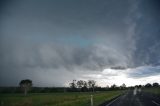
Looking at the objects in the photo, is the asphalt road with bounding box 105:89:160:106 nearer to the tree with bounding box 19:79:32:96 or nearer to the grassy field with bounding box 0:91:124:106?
the grassy field with bounding box 0:91:124:106

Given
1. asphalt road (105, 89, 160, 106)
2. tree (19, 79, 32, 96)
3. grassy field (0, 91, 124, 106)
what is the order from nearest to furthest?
1. asphalt road (105, 89, 160, 106)
2. grassy field (0, 91, 124, 106)
3. tree (19, 79, 32, 96)

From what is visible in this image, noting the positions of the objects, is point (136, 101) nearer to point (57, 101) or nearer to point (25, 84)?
point (57, 101)

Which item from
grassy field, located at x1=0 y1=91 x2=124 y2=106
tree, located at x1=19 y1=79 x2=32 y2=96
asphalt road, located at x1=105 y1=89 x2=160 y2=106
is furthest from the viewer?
tree, located at x1=19 y1=79 x2=32 y2=96

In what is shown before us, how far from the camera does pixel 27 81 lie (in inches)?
6161

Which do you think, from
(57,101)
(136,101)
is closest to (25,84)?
(57,101)

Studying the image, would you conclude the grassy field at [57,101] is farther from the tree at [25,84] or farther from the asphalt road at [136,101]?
the tree at [25,84]

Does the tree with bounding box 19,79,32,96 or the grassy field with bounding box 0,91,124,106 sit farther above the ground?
the tree with bounding box 19,79,32,96

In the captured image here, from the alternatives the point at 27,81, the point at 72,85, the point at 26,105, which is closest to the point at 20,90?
the point at 27,81

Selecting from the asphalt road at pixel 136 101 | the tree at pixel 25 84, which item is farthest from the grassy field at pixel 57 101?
the tree at pixel 25 84

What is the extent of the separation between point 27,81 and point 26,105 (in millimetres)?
129668

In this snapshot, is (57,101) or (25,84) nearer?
(57,101)

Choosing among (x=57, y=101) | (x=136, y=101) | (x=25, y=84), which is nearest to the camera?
(x=136, y=101)

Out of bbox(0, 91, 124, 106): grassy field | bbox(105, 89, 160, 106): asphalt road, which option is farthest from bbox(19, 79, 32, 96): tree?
bbox(105, 89, 160, 106): asphalt road

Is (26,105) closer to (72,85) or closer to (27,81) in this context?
(27,81)
